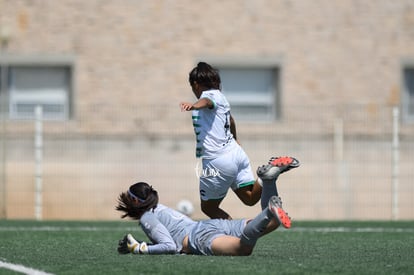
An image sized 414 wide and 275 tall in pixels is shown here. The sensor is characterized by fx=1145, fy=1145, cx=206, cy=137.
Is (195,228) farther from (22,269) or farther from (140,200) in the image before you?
(22,269)

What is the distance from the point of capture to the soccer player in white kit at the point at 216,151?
11.5 metres

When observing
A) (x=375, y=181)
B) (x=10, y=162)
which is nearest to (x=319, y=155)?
(x=375, y=181)

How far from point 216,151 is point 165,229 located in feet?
4.65

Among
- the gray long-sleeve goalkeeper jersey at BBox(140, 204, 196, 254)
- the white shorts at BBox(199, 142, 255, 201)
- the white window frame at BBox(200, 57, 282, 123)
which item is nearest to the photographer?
the gray long-sleeve goalkeeper jersey at BBox(140, 204, 196, 254)

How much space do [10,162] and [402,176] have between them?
28.3ft

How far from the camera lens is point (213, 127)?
1165 cm

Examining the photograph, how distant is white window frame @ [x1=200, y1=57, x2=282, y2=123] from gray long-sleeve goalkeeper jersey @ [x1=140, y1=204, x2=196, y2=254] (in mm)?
16681

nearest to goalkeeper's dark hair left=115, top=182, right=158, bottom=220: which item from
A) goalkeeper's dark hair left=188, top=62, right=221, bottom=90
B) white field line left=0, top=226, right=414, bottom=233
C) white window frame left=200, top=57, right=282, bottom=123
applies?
goalkeeper's dark hair left=188, top=62, right=221, bottom=90

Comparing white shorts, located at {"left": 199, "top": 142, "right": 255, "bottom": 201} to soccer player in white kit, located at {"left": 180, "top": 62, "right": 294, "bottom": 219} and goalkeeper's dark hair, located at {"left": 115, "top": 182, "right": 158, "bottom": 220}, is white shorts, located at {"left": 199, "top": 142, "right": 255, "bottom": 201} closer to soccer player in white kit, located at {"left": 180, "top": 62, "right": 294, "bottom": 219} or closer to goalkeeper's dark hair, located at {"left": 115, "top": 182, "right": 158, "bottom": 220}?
soccer player in white kit, located at {"left": 180, "top": 62, "right": 294, "bottom": 219}

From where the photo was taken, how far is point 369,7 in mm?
27578

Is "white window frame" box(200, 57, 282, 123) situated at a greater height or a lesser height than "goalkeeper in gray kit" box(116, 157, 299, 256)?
greater

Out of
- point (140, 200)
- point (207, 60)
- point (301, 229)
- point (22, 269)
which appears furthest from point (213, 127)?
point (207, 60)

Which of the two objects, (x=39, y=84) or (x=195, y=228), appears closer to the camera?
(x=195, y=228)

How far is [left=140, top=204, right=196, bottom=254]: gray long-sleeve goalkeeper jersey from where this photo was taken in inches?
408
